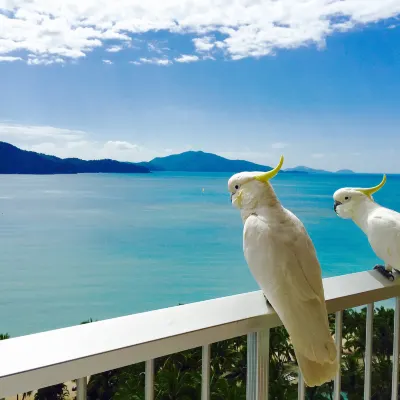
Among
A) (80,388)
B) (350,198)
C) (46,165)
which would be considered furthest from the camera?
(46,165)

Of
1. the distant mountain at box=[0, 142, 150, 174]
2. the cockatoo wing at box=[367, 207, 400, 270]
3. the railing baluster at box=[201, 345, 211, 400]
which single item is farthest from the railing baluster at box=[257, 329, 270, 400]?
the distant mountain at box=[0, 142, 150, 174]

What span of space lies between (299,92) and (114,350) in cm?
1784

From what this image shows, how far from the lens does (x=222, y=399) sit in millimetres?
965

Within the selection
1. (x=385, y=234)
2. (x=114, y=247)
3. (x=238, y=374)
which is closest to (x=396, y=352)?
(x=385, y=234)

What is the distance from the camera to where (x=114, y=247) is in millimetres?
17609

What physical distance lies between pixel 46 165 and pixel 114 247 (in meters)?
4.50

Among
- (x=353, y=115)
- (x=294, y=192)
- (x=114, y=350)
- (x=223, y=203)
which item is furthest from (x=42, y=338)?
(x=353, y=115)

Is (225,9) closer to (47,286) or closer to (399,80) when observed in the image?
(399,80)

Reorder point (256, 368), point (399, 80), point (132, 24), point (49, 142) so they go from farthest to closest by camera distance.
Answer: point (49, 142) → point (132, 24) → point (399, 80) → point (256, 368)

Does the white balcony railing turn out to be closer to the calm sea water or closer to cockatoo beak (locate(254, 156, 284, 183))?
cockatoo beak (locate(254, 156, 284, 183))

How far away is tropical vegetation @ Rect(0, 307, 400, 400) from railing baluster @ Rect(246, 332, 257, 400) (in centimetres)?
7

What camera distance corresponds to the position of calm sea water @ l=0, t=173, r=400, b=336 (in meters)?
14.7

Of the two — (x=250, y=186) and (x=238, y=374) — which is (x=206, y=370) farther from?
(x=250, y=186)

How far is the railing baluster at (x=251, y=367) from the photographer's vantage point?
2.79 feet
